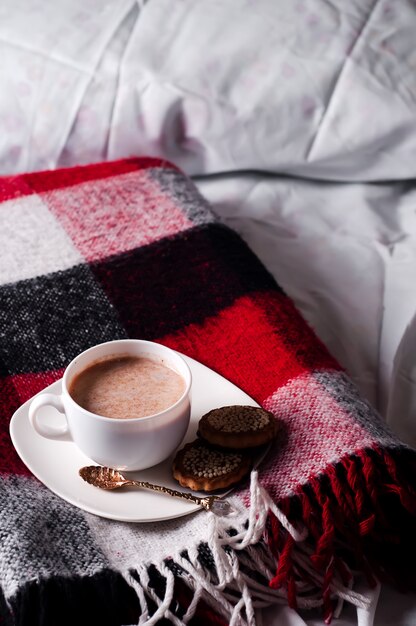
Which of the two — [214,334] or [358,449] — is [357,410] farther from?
[214,334]

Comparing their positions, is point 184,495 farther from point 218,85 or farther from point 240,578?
point 218,85

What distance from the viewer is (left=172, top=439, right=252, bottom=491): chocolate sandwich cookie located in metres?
0.63

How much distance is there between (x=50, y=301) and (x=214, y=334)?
0.18 m

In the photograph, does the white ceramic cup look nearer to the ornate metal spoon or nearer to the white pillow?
the ornate metal spoon

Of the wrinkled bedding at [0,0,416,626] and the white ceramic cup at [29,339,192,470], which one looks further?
the wrinkled bedding at [0,0,416,626]

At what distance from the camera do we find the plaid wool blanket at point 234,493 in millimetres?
602

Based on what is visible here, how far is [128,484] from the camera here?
64 centimetres

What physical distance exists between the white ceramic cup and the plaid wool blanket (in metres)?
0.05

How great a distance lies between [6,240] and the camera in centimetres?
95

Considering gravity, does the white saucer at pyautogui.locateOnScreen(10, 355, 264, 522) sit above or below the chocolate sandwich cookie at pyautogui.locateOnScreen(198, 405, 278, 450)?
below

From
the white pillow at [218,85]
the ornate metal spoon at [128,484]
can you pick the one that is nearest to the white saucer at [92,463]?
the ornate metal spoon at [128,484]

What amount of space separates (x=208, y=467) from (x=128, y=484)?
7cm

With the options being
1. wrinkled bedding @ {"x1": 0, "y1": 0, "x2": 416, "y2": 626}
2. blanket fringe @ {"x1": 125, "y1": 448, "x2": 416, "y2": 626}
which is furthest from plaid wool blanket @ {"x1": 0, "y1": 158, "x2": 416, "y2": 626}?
wrinkled bedding @ {"x1": 0, "y1": 0, "x2": 416, "y2": 626}

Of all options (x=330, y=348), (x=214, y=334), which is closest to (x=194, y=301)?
(x=214, y=334)
